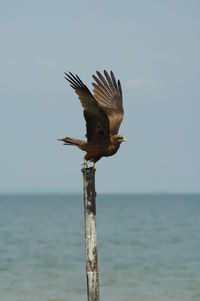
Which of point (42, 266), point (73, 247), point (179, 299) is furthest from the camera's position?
point (73, 247)

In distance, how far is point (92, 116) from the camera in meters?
10.4

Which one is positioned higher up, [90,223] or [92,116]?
[92,116]

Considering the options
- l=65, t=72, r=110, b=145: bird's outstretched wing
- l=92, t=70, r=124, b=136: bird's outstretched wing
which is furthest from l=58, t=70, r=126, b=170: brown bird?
l=92, t=70, r=124, b=136: bird's outstretched wing

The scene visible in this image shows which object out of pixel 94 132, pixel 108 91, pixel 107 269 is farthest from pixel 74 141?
pixel 107 269

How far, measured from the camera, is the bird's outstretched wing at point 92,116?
9.97 meters

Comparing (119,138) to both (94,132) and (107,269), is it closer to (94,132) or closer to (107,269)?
(94,132)

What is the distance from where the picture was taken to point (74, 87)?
1005 centimetres

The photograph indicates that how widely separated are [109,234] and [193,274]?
58.5ft

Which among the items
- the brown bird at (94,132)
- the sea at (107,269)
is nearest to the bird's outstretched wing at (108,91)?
the brown bird at (94,132)

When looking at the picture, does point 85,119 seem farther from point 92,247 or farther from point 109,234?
point 109,234

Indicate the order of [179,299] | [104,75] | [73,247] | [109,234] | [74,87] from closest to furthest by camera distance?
[74,87] < [104,75] < [179,299] < [73,247] < [109,234]

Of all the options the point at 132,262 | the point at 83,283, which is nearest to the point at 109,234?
the point at 132,262

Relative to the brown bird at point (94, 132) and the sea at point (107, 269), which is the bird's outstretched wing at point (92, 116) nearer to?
the brown bird at point (94, 132)

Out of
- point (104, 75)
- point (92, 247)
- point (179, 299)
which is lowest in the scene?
point (179, 299)
